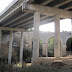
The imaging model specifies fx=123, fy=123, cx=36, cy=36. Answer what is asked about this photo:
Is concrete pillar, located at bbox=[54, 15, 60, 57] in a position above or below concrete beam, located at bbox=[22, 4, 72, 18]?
below

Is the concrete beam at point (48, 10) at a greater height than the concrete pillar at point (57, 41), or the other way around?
the concrete beam at point (48, 10)

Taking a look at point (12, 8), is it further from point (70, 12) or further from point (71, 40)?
point (71, 40)

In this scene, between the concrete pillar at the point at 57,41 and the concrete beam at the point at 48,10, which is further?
the concrete pillar at the point at 57,41

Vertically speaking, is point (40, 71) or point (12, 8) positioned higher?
point (12, 8)

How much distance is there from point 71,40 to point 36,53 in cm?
2447

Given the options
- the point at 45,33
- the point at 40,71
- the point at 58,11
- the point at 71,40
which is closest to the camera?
the point at 40,71

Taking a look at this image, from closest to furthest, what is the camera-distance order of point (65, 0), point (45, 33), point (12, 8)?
point (65, 0)
point (12, 8)
point (45, 33)

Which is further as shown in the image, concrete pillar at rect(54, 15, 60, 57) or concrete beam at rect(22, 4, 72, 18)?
concrete pillar at rect(54, 15, 60, 57)

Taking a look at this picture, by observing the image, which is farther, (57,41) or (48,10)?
(57,41)

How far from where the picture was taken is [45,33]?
96.4 ft

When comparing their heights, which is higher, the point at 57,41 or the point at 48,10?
the point at 48,10

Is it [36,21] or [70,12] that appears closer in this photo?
[36,21]

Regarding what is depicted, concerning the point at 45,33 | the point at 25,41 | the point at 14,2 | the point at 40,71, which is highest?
the point at 14,2

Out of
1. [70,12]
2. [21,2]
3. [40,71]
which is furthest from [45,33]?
[40,71]
